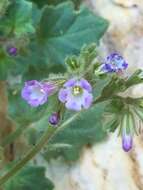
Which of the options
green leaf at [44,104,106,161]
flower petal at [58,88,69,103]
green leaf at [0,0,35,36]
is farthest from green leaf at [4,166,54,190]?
flower petal at [58,88,69,103]

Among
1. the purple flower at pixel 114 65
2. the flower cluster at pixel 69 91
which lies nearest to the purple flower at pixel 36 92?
the flower cluster at pixel 69 91

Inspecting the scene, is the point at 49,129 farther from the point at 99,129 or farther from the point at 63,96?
the point at 99,129

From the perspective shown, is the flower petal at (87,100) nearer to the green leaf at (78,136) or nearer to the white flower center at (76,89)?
the white flower center at (76,89)

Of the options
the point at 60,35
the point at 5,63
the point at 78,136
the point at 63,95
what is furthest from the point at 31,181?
the point at 63,95

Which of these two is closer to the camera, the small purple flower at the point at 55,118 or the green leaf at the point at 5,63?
the small purple flower at the point at 55,118

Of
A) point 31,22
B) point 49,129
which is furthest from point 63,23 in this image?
point 49,129

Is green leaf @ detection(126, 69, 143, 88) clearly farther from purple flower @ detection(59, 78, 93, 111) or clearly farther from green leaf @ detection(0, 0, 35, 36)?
green leaf @ detection(0, 0, 35, 36)

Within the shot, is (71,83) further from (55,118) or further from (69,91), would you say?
(55,118)

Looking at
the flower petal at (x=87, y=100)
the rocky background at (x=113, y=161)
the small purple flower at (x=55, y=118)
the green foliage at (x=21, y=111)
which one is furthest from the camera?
the rocky background at (x=113, y=161)
